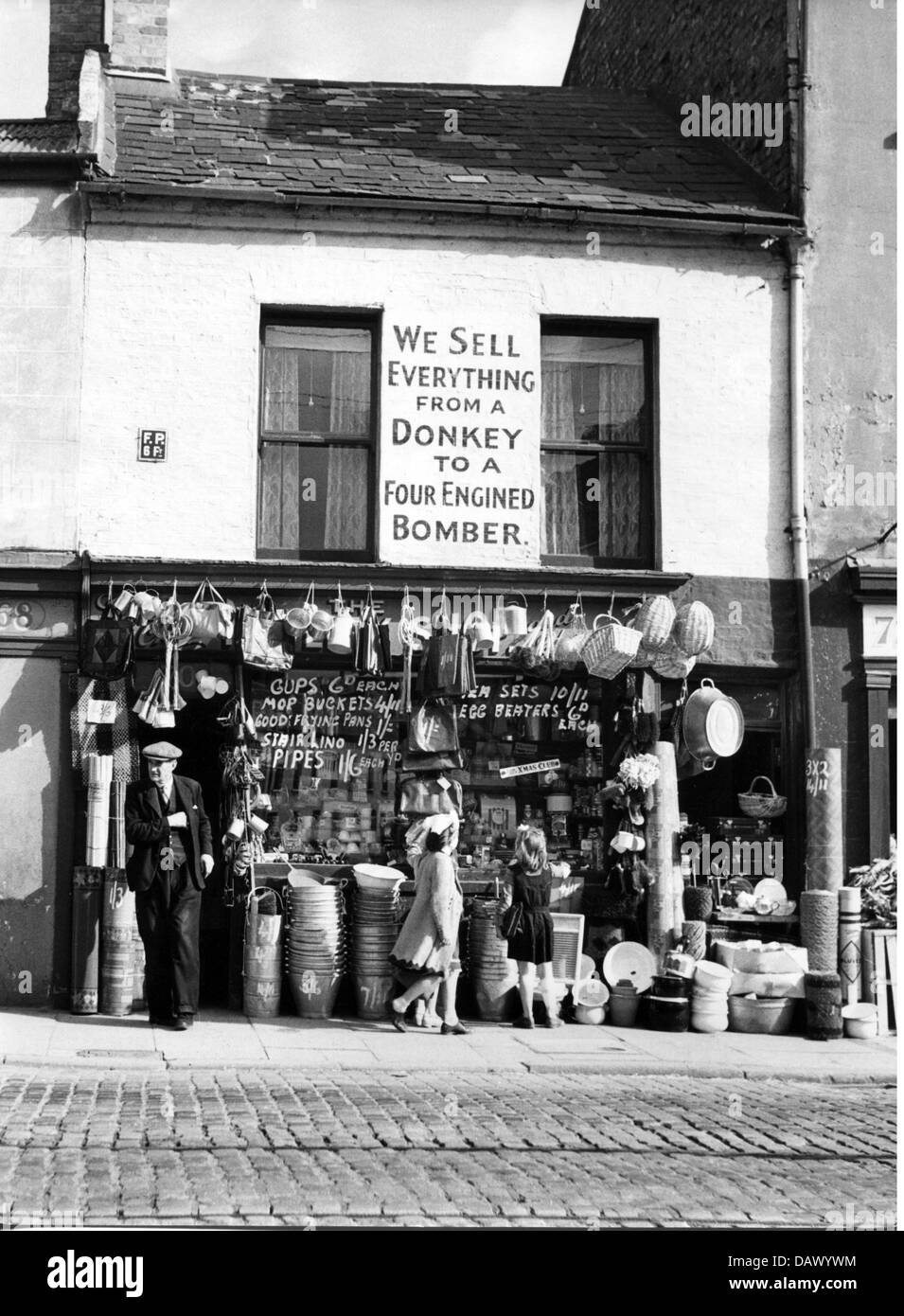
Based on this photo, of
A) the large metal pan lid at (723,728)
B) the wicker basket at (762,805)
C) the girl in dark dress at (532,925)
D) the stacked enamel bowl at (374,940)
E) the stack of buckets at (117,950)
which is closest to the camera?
the girl in dark dress at (532,925)

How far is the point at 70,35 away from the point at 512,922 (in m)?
8.96

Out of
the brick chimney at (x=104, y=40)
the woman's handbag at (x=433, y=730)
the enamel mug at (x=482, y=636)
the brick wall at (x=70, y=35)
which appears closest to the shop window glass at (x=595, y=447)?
the enamel mug at (x=482, y=636)

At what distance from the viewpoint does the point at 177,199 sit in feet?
43.8

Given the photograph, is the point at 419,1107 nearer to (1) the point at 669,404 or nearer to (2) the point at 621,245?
(1) the point at 669,404

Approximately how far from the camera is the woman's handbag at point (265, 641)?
12.7 metres

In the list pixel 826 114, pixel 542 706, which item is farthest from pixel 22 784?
pixel 826 114

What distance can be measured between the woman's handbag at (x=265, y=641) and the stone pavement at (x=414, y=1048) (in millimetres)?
2828

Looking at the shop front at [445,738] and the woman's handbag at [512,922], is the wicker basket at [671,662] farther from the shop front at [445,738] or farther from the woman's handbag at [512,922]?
the woman's handbag at [512,922]

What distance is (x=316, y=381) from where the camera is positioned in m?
13.6

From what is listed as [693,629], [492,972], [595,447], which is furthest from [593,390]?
[492,972]

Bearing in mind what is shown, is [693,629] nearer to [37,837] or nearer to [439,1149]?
[37,837]

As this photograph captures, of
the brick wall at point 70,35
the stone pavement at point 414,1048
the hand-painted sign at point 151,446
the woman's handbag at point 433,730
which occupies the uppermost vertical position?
the brick wall at point 70,35

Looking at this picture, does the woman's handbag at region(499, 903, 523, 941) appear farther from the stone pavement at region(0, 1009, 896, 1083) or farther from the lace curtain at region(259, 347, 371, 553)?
the lace curtain at region(259, 347, 371, 553)
